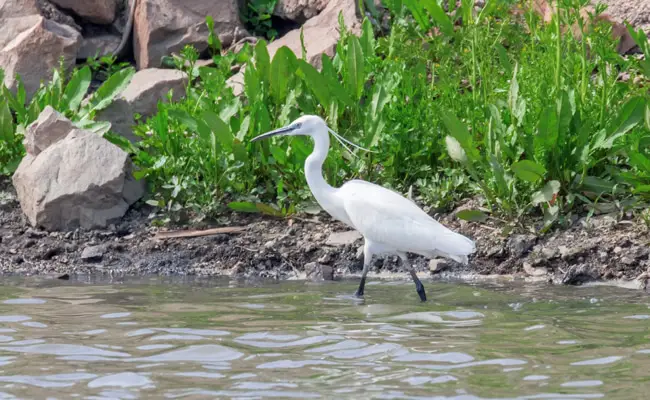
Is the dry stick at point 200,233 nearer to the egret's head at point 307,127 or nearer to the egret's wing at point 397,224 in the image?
the egret's head at point 307,127

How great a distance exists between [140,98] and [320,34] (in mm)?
1756

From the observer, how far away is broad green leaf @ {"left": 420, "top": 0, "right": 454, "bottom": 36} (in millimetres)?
9031

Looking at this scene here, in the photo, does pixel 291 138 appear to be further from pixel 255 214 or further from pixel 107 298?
pixel 107 298

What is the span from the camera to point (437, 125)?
829cm

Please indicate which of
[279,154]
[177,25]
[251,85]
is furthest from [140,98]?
[279,154]

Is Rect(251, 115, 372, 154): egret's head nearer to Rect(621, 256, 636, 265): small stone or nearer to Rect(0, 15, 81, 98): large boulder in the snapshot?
Rect(621, 256, 636, 265): small stone

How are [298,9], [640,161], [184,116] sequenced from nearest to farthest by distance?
[640,161], [184,116], [298,9]

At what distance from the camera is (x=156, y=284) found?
7418 millimetres

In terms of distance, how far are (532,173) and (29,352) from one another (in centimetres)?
370

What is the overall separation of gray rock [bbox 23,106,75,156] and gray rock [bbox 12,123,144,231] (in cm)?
20

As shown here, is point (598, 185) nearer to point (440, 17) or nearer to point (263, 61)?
point (440, 17)

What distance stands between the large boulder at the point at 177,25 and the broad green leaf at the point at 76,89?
1.02 metres

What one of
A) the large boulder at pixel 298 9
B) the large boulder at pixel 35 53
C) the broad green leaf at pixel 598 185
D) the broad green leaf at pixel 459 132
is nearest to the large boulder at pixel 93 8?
the large boulder at pixel 35 53

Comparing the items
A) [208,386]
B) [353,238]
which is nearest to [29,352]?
[208,386]
